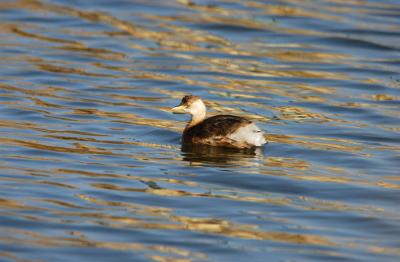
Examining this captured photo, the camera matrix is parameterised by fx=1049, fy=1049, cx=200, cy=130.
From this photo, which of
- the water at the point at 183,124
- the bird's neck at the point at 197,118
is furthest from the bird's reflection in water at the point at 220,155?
the bird's neck at the point at 197,118

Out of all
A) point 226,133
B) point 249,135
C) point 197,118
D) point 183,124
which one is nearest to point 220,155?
point 226,133

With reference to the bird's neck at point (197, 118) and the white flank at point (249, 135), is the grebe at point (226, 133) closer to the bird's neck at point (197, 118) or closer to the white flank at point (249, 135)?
the white flank at point (249, 135)

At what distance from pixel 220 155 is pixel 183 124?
2069 mm

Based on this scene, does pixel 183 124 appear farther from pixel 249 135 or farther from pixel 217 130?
pixel 249 135

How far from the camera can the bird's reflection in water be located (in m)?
11.6

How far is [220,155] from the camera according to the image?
39.4ft

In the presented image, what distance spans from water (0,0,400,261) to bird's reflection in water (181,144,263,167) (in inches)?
1.4

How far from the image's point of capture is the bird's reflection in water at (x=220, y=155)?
11.6 metres

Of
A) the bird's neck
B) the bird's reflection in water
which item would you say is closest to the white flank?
the bird's reflection in water

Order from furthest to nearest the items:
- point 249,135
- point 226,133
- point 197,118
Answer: point 197,118, point 226,133, point 249,135

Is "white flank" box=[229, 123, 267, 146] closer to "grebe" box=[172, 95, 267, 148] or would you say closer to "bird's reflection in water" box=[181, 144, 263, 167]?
"grebe" box=[172, 95, 267, 148]

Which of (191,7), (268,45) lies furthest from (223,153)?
(191,7)

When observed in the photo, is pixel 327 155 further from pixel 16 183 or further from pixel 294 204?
pixel 16 183

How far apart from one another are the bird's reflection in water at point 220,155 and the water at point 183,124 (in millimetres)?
36
